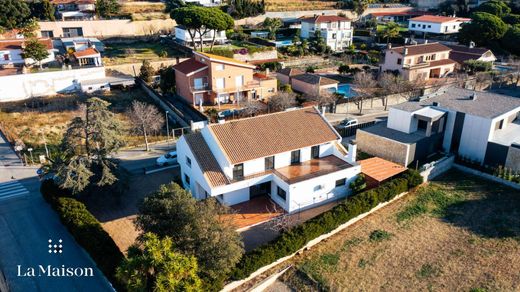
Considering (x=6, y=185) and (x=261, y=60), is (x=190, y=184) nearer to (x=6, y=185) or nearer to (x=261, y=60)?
(x=6, y=185)

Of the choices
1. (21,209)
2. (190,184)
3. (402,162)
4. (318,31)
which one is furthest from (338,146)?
(318,31)

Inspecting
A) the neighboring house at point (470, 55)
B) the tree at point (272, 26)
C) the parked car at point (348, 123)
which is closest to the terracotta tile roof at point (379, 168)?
the parked car at point (348, 123)

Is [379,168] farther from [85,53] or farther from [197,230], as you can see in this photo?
[85,53]

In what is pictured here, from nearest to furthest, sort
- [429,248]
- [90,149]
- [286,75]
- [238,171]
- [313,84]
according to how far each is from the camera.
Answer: [429,248], [238,171], [90,149], [313,84], [286,75]

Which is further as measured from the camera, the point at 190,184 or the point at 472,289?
the point at 190,184

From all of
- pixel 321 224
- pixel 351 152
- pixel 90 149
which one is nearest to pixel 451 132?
pixel 351 152

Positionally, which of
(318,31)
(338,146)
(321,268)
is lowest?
(321,268)
